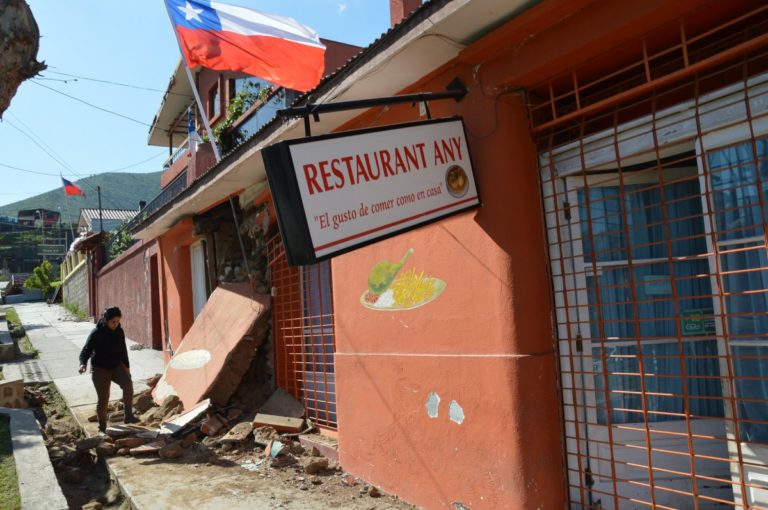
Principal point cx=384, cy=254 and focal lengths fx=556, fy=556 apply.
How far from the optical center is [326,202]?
3.17m

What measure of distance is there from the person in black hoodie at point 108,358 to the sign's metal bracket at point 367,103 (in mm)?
5266

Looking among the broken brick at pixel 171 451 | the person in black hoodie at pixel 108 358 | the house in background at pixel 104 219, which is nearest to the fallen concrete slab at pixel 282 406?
the broken brick at pixel 171 451

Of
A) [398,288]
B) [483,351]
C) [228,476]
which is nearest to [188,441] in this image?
[228,476]

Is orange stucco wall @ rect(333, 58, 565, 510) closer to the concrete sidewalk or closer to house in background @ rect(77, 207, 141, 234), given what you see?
the concrete sidewalk

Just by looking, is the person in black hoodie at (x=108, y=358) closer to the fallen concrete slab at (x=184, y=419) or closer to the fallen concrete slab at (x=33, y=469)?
the fallen concrete slab at (x=33, y=469)

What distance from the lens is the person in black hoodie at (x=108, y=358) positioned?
288 inches

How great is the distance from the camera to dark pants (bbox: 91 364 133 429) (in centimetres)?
717

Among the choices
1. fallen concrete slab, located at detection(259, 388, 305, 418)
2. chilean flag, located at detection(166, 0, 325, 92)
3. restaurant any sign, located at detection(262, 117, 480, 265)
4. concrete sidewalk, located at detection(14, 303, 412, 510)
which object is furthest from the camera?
chilean flag, located at detection(166, 0, 325, 92)

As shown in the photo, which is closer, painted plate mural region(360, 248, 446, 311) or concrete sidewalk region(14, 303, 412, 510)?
painted plate mural region(360, 248, 446, 311)

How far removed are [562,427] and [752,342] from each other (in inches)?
49.2

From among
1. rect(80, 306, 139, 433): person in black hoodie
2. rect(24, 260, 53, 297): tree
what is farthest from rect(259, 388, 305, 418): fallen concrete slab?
rect(24, 260, 53, 297): tree

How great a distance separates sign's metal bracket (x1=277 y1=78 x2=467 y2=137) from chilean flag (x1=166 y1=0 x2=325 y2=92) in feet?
12.1

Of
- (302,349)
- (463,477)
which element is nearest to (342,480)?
(463,477)

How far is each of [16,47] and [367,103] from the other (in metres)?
3.57
